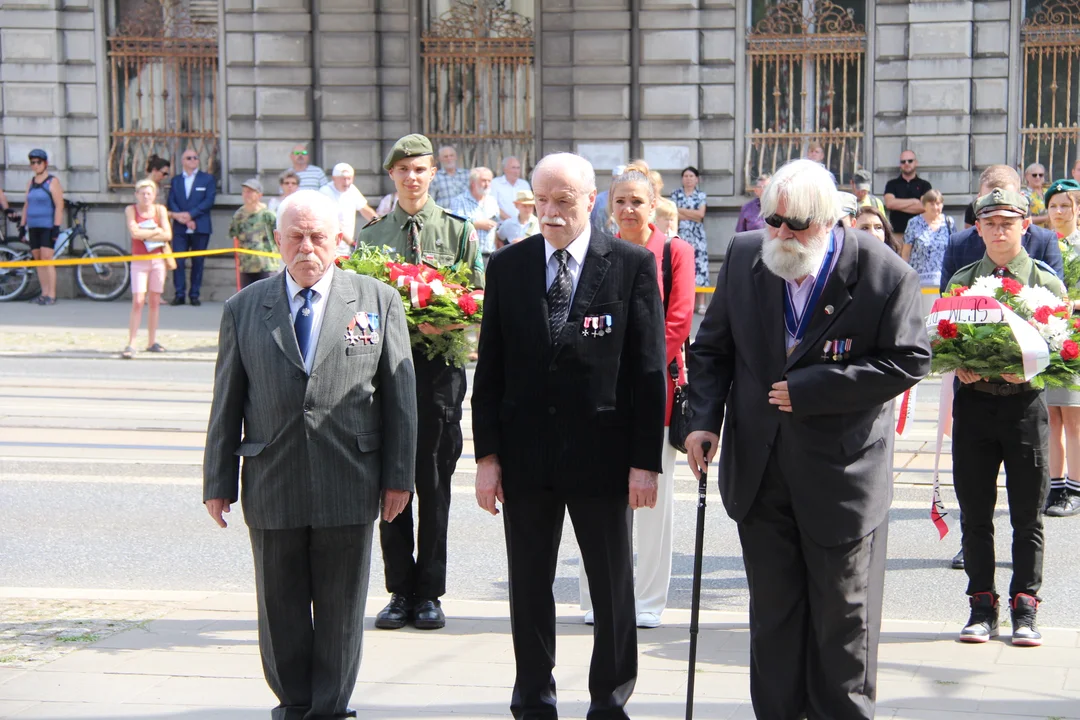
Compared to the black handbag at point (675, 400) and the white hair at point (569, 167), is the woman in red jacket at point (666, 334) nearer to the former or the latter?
the black handbag at point (675, 400)

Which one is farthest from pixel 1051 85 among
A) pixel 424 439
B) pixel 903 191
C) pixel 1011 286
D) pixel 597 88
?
pixel 424 439

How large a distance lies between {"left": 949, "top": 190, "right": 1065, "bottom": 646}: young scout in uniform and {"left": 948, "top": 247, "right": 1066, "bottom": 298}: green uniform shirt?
76cm

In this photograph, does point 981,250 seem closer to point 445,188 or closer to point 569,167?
point 569,167

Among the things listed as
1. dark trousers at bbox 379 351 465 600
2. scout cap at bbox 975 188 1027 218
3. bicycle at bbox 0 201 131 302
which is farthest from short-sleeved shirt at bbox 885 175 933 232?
dark trousers at bbox 379 351 465 600

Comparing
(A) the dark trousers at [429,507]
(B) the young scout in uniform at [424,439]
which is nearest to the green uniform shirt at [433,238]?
(B) the young scout in uniform at [424,439]

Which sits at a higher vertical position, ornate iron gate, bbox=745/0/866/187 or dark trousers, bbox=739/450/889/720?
ornate iron gate, bbox=745/0/866/187

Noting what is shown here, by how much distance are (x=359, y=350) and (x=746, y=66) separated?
17939 mm

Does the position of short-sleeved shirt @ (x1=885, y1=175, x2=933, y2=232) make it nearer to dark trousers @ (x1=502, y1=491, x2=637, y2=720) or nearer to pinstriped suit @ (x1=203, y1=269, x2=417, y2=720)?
dark trousers @ (x1=502, y1=491, x2=637, y2=720)

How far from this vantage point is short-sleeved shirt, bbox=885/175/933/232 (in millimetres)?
20359

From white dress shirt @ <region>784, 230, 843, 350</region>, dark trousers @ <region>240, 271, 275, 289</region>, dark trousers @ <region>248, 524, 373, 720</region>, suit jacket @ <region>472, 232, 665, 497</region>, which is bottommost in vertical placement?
dark trousers @ <region>248, 524, 373, 720</region>

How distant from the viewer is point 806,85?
21906 millimetres

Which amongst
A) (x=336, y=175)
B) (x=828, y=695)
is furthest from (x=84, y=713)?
(x=336, y=175)

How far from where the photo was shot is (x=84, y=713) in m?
5.43

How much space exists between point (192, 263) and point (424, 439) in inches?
660
